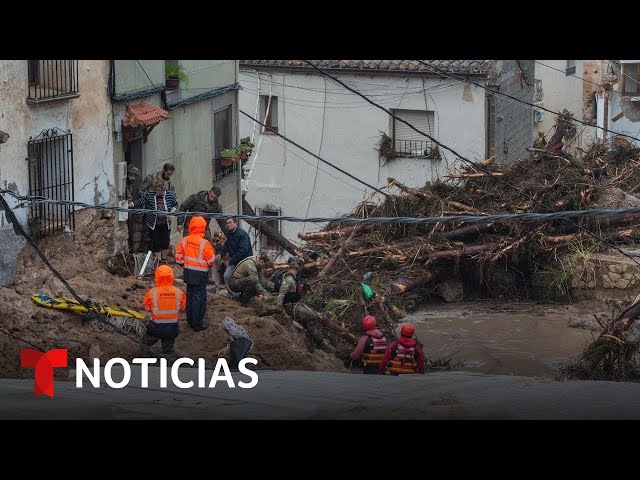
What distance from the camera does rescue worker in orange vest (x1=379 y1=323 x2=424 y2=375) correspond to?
45.2 feet

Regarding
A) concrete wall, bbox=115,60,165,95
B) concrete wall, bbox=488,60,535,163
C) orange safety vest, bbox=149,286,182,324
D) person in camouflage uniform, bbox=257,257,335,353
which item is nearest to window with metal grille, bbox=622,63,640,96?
concrete wall, bbox=488,60,535,163

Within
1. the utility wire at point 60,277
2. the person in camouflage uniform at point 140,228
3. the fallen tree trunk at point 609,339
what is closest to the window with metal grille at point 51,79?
the utility wire at point 60,277

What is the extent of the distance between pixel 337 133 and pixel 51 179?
1092 cm

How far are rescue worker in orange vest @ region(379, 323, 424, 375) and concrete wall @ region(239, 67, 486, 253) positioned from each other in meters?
11.1

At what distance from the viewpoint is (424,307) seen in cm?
1939

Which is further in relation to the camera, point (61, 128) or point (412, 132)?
point (412, 132)

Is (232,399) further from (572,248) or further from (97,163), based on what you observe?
(572,248)

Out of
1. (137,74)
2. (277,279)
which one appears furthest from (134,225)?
(277,279)

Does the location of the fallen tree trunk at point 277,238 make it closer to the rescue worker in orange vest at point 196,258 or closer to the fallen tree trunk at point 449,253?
the fallen tree trunk at point 449,253

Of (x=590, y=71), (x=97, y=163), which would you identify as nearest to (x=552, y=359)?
(x=97, y=163)

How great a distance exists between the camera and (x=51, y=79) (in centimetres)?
1622

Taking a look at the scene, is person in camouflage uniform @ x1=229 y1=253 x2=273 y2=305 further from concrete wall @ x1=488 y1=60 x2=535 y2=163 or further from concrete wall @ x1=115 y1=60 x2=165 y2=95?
concrete wall @ x1=488 y1=60 x2=535 y2=163

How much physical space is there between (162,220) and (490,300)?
5.15m

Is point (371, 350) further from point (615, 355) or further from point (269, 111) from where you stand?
point (269, 111)
